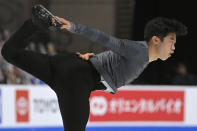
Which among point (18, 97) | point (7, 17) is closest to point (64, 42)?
point (7, 17)

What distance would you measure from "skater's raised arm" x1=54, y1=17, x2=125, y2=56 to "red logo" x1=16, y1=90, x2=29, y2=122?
9.82 feet

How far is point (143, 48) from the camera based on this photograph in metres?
2.94

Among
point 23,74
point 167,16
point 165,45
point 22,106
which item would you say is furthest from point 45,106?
point 167,16

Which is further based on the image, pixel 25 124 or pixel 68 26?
pixel 25 124

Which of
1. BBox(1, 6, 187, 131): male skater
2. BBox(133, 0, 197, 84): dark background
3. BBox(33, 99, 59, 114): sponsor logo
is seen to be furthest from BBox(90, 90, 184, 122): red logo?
BBox(133, 0, 197, 84): dark background

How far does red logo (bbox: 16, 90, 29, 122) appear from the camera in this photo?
554 cm

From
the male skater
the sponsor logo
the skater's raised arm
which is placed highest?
the skater's raised arm

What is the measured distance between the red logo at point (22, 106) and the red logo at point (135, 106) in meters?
0.87

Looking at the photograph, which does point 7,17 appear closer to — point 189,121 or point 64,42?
point 64,42

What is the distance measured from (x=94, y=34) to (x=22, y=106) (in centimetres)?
309

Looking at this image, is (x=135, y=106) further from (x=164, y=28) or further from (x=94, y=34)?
(x=94, y=34)

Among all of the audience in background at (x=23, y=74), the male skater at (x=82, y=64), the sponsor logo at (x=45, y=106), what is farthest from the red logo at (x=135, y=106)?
the male skater at (x=82, y=64)

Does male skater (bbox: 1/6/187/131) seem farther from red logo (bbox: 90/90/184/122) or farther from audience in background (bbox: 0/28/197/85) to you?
audience in background (bbox: 0/28/197/85)

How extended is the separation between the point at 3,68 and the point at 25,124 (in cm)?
153
